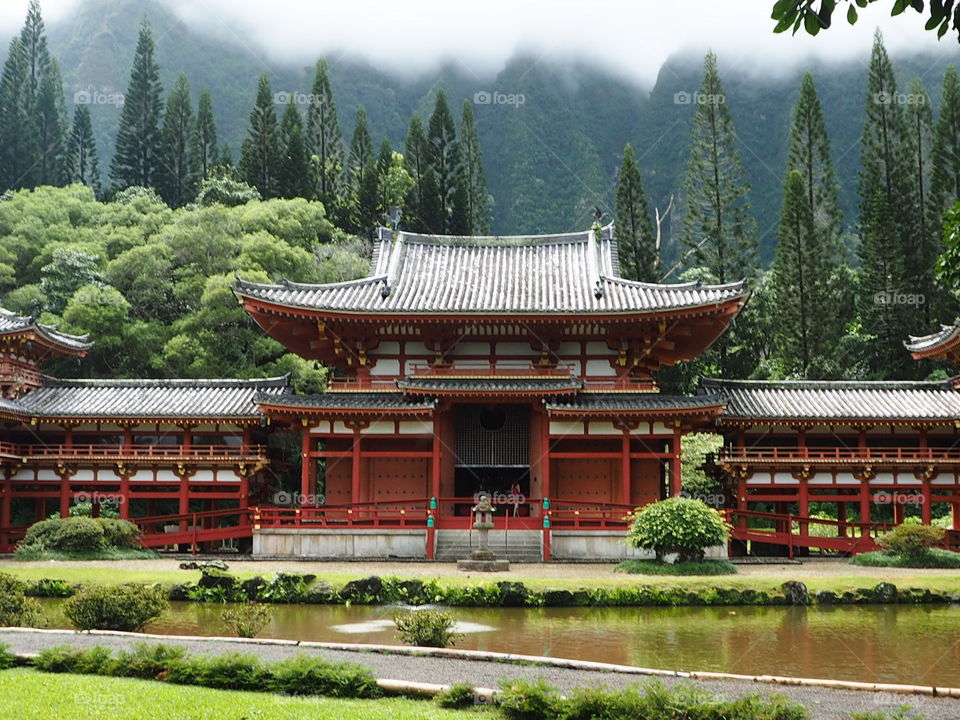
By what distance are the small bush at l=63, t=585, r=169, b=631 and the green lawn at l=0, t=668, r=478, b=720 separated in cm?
369

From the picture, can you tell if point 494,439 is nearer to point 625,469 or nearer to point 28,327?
point 625,469

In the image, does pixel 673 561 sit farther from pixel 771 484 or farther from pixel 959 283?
pixel 959 283

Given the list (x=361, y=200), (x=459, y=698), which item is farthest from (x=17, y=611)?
(x=361, y=200)

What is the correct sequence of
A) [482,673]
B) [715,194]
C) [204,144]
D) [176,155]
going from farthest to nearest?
[204,144], [176,155], [715,194], [482,673]

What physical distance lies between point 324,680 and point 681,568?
44.1ft

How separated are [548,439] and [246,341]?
18.6 meters

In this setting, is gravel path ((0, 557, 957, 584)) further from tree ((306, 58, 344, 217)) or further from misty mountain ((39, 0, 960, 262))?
misty mountain ((39, 0, 960, 262))

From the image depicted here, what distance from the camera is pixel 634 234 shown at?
54312mm

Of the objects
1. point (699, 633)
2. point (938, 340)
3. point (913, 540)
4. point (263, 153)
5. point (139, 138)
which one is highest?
point (139, 138)

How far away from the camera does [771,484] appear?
29.8m

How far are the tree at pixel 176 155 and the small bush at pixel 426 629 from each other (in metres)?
61.2

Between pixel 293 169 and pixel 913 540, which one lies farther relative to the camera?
pixel 293 169

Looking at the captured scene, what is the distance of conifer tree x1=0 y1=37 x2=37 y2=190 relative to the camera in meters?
68.8

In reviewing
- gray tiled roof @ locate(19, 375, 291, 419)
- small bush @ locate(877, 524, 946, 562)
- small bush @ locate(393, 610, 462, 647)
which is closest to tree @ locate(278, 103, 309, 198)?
gray tiled roof @ locate(19, 375, 291, 419)
